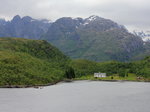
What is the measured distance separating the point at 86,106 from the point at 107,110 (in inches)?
535

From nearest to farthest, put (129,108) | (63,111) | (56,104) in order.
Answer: (63,111) < (129,108) < (56,104)

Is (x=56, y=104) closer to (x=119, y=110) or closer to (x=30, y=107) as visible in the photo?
(x=30, y=107)

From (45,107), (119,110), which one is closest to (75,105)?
(45,107)

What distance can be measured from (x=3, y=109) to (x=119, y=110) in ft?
154

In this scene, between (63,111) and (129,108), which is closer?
(63,111)

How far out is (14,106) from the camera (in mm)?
128750

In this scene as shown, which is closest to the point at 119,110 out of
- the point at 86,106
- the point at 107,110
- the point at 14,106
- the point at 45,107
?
the point at 107,110

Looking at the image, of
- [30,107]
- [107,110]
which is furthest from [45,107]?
[107,110]

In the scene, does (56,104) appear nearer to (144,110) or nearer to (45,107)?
(45,107)

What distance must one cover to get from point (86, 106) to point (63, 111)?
1623 centimetres

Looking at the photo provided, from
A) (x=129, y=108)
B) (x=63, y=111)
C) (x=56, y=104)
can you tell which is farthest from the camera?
(x=56, y=104)

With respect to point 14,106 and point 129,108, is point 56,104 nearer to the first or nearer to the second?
point 14,106

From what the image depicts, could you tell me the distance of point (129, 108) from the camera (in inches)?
→ 4943

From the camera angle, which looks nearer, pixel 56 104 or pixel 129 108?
pixel 129 108
